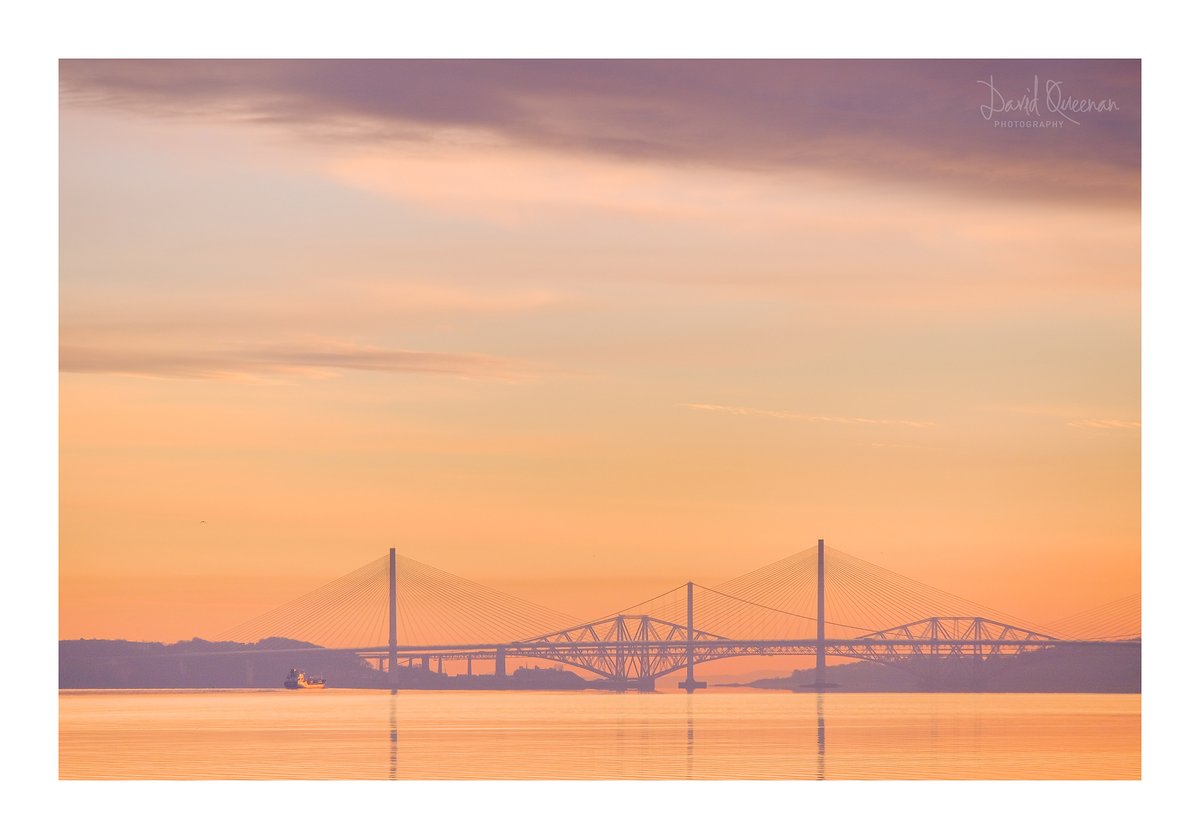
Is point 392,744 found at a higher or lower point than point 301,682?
lower

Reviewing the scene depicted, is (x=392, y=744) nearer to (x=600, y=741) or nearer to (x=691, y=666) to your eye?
(x=600, y=741)

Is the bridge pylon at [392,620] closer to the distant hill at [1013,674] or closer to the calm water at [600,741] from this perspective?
the calm water at [600,741]

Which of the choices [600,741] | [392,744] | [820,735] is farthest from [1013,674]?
[392,744]

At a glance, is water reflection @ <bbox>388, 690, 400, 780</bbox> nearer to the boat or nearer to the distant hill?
the boat

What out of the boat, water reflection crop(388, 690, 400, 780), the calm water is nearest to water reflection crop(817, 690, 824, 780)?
the calm water
